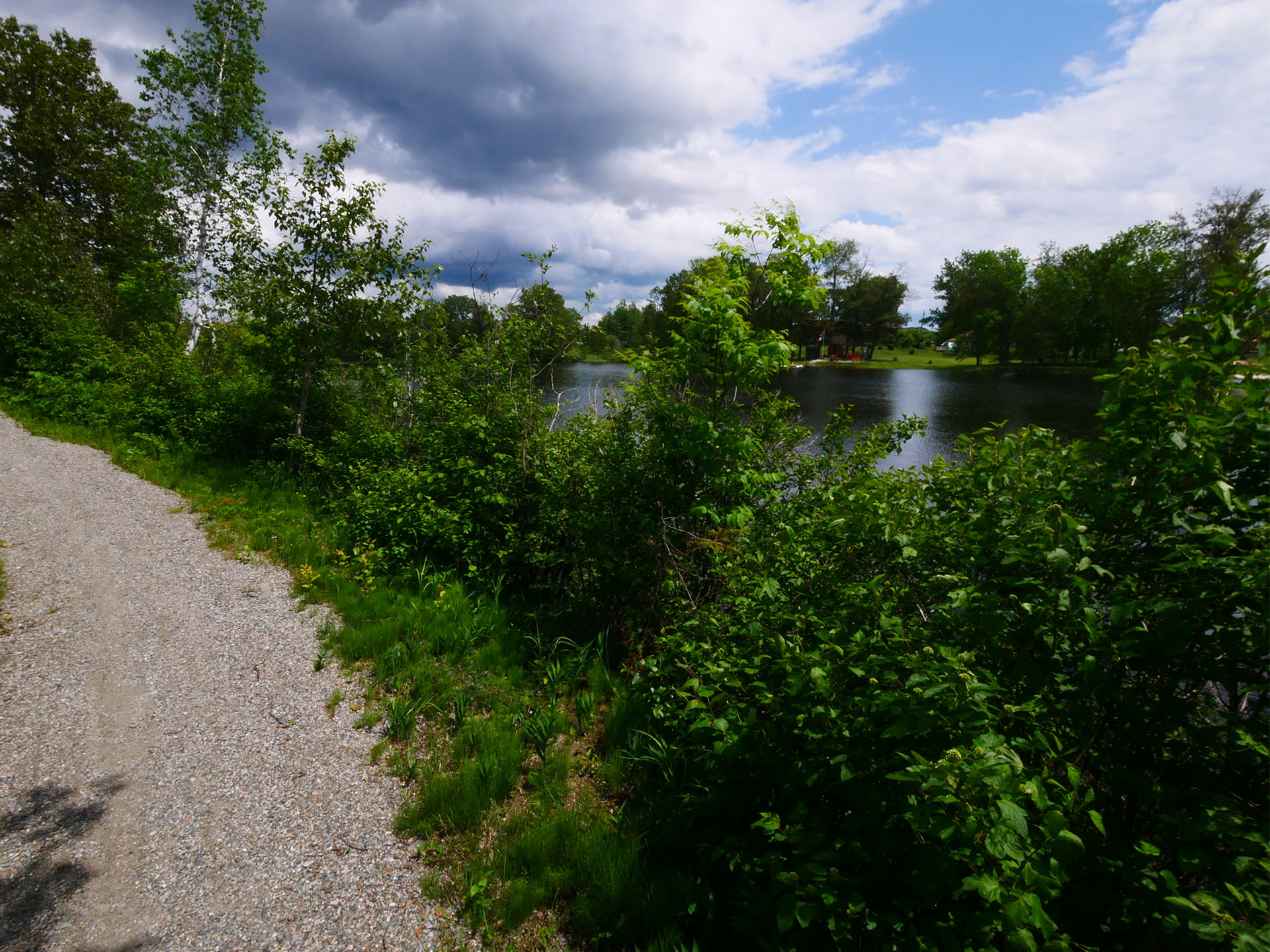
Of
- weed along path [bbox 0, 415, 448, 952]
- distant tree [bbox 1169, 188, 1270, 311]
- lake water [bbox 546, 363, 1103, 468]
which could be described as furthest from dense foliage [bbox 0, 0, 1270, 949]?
distant tree [bbox 1169, 188, 1270, 311]

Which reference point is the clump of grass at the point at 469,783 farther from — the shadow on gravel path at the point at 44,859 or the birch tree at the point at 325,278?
the birch tree at the point at 325,278

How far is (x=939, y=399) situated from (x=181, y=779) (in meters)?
42.2

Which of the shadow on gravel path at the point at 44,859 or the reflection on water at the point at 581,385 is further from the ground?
the reflection on water at the point at 581,385

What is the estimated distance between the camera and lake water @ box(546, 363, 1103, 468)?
19844mm

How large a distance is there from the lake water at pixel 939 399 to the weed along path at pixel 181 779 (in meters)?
4.30

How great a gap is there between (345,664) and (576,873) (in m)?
3.10

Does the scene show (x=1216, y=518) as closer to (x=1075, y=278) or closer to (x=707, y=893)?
(x=707, y=893)

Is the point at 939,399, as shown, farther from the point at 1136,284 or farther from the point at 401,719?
the point at 401,719

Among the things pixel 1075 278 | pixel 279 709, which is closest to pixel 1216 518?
pixel 279 709

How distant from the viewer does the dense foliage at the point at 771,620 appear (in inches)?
75.8

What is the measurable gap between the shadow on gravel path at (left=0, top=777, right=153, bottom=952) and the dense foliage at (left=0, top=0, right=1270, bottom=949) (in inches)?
66.9

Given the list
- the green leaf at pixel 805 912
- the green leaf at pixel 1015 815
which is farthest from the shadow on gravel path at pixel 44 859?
the green leaf at pixel 1015 815

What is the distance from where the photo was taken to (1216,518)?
Result: 212 cm

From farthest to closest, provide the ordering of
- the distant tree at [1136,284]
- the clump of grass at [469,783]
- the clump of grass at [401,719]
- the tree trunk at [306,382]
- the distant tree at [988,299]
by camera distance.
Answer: the distant tree at [988,299], the distant tree at [1136,284], the tree trunk at [306,382], the clump of grass at [401,719], the clump of grass at [469,783]
